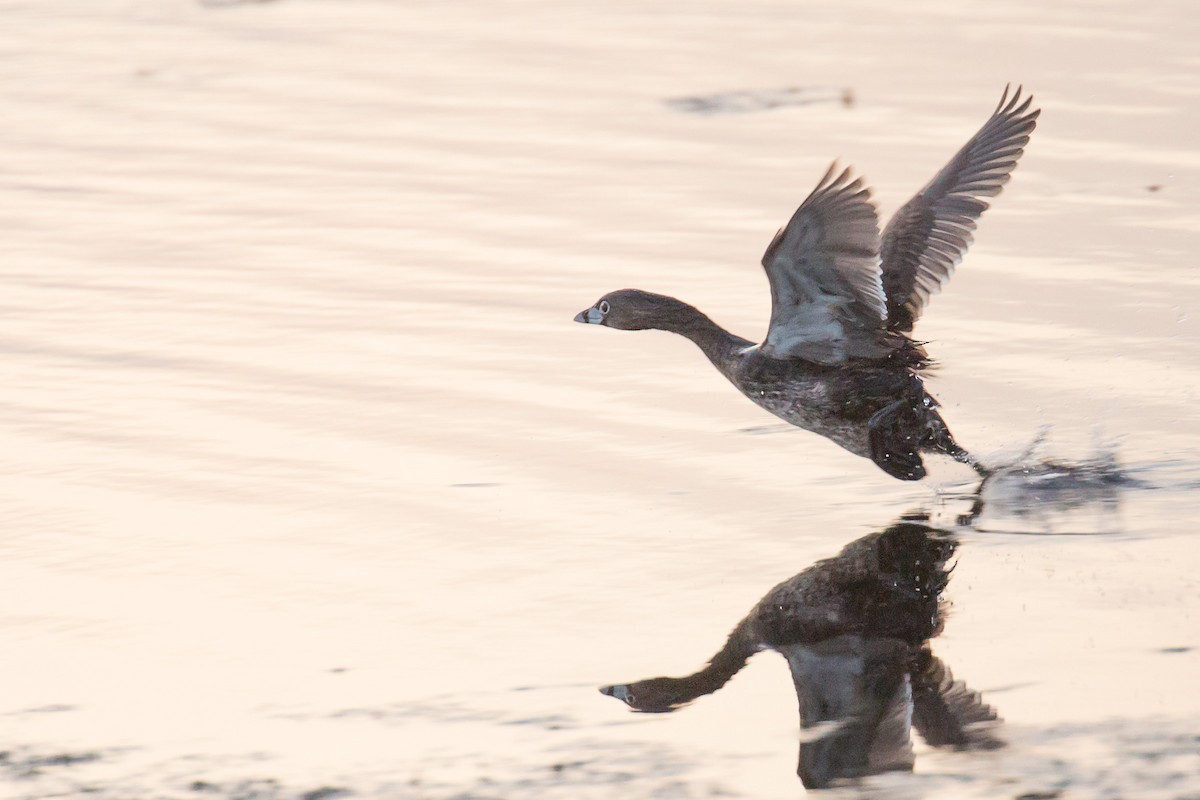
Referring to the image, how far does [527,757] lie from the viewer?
15.8 ft

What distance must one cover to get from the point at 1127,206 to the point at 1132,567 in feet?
14.7

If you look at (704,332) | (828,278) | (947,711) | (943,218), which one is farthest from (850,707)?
(943,218)

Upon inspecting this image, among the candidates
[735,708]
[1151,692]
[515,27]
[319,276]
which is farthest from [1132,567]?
[515,27]

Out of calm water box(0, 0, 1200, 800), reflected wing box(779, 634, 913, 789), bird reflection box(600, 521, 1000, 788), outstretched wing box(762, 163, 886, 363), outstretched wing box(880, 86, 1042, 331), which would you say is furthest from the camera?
outstretched wing box(880, 86, 1042, 331)

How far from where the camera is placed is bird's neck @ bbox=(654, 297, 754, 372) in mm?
7191

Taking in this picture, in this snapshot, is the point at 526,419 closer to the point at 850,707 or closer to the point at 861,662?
the point at 861,662

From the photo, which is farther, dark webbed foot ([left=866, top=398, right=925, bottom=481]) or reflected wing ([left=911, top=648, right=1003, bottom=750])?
dark webbed foot ([left=866, top=398, right=925, bottom=481])

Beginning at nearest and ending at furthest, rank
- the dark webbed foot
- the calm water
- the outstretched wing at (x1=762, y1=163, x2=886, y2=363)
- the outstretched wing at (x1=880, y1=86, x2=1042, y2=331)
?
the calm water → the outstretched wing at (x1=762, y1=163, x2=886, y2=363) → the dark webbed foot → the outstretched wing at (x1=880, y1=86, x2=1042, y2=331)

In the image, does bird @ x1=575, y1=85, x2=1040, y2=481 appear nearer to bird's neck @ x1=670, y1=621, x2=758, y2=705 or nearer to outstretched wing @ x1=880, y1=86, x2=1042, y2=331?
outstretched wing @ x1=880, y1=86, x2=1042, y2=331

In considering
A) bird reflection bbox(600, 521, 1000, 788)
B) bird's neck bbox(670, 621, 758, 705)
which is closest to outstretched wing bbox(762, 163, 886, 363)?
bird reflection bbox(600, 521, 1000, 788)

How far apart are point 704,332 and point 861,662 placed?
214 centimetres

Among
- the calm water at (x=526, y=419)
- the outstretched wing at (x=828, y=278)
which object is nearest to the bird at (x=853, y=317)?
the outstretched wing at (x=828, y=278)

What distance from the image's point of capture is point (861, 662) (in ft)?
17.5

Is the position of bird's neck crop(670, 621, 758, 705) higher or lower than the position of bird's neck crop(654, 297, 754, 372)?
lower
